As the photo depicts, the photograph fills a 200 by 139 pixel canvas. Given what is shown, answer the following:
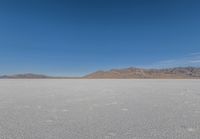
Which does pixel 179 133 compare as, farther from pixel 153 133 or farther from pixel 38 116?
pixel 38 116

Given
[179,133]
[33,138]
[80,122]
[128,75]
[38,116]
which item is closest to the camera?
[33,138]

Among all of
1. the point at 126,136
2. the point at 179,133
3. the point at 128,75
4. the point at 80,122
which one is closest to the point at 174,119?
the point at 179,133

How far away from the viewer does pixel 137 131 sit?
2324 mm

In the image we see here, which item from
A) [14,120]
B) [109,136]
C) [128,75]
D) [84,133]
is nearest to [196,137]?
[109,136]

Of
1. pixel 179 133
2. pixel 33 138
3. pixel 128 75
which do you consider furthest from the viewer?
pixel 128 75

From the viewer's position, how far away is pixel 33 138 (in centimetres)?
208

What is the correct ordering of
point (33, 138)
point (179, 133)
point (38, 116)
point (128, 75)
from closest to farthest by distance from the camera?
point (33, 138) → point (179, 133) → point (38, 116) → point (128, 75)

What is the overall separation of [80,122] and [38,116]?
2.77 ft

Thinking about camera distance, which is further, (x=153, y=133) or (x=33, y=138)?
(x=153, y=133)

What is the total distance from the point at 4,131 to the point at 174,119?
256 centimetres

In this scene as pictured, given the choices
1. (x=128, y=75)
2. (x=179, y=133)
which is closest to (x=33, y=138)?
(x=179, y=133)

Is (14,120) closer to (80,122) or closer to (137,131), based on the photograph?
(80,122)

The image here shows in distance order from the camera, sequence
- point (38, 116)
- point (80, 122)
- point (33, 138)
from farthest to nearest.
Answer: point (38, 116)
point (80, 122)
point (33, 138)

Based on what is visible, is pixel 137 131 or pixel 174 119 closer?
pixel 137 131
